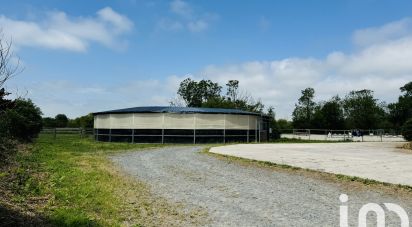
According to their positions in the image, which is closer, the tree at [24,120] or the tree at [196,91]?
the tree at [24,120]

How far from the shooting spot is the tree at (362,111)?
305 ft

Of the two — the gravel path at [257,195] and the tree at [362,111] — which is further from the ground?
the tree at [362,111]

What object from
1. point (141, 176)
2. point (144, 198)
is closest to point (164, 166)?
point (141, 176)

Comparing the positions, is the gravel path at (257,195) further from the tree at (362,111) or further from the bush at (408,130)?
the tree at (362,111)

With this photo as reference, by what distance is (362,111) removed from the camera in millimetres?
99000

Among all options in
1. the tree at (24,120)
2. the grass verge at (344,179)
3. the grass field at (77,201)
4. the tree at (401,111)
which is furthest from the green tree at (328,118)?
the grass field at (77,201)

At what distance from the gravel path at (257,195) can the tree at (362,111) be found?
272 feet

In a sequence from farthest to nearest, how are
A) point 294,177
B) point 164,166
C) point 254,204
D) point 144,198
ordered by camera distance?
point 164,166 < point 294,177 < point 144,198 < point 254,204

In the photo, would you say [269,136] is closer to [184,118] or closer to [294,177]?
[184,118]

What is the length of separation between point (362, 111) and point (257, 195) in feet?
316

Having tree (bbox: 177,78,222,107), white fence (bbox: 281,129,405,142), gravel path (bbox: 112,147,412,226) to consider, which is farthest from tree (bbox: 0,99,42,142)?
tree (bbox: 177,78,222,107)

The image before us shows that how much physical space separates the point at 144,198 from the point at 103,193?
39.8 inches

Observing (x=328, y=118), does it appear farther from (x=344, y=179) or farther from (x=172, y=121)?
(x=344, y=179)

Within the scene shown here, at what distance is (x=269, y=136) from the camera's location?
44906 mm
